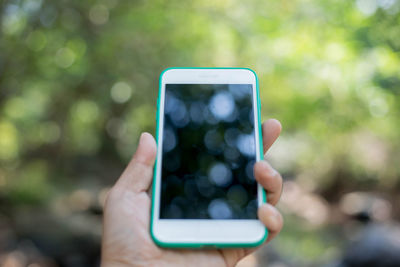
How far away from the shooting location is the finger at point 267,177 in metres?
1.66

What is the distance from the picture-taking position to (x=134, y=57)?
4594 mm

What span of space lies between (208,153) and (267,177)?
0.34 meters

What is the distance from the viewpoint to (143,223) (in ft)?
5.53

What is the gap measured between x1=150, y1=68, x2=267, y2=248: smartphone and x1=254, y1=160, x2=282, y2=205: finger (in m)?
0.05

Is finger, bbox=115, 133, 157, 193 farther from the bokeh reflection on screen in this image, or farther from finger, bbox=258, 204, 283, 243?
finger, bbox=258, 204, 283, 243

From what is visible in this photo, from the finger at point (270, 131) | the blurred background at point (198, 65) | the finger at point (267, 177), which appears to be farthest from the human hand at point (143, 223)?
the blurred background at point (198, 65)

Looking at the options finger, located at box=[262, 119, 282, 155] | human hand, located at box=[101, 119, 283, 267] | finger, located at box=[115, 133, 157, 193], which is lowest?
human hand, located at box=[101, 119, 283, 267]

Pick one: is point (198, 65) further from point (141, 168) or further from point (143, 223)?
point (143, 223)

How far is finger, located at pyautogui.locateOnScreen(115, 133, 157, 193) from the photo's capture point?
179 cm

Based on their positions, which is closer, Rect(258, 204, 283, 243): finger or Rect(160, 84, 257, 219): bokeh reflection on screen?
Rect(258, 204, 283, 243): finger

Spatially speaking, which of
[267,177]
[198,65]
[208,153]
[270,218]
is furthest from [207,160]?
[198,65]

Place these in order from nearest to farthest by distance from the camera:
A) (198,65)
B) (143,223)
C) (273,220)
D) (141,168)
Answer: (273,220), (143,223), (141,168), (198,65)

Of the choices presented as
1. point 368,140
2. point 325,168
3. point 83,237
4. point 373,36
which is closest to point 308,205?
point 325,168

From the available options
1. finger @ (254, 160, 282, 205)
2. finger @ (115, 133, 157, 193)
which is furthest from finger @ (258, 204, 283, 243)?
finger @ (115, 133, 157, 193)
